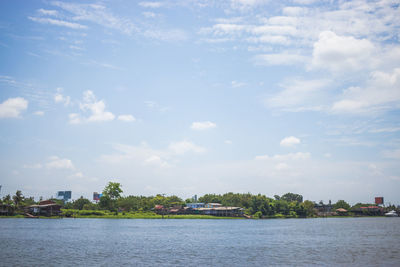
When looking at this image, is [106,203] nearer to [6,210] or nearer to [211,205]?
[6,210]

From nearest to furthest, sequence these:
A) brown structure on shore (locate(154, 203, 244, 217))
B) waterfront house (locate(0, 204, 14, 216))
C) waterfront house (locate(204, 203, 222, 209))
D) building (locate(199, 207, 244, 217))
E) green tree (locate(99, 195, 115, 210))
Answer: waterfront house (locate(0, 204, 14, 216)) → green tree (locate(99, 195, 115, 210)) → brown structure on shore (locate(154, 203, 244, 217)) → building (locate(199, 207, 244, 217)) → waterfront house (locate(204, 203, 222, 209))

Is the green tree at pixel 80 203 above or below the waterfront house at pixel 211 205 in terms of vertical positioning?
above

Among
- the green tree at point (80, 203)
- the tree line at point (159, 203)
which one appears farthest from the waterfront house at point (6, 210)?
the green tree at point (80, 203)

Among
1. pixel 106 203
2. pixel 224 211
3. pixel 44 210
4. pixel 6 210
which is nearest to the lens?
pixel 6 210

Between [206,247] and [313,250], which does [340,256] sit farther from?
[206,247]

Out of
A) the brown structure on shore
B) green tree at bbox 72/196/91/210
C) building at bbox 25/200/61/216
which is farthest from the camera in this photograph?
the brown structure on shore

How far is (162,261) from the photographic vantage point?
39.6 m

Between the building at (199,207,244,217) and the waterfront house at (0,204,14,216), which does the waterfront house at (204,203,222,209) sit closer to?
the building at (199,207,244,217)

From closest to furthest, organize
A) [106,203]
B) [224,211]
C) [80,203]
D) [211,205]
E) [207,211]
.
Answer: [106,203]
[80,203]
[224,211]
[207,211]
[211,205]

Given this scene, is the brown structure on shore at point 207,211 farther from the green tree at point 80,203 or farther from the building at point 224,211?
the green tree at point 80,203

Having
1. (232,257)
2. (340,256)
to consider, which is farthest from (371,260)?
(232,257)

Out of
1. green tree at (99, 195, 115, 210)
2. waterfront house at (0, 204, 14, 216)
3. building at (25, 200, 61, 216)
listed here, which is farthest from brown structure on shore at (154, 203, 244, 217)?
waterfront house at (0, 204, 14, 216)

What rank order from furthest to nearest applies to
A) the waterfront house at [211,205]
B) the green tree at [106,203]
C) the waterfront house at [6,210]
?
the waterfront house at [211,205]
the green tree at [106,203]
the waterfront house at [6,210]

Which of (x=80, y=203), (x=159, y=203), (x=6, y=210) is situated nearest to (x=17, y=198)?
(x=6, y=210)
